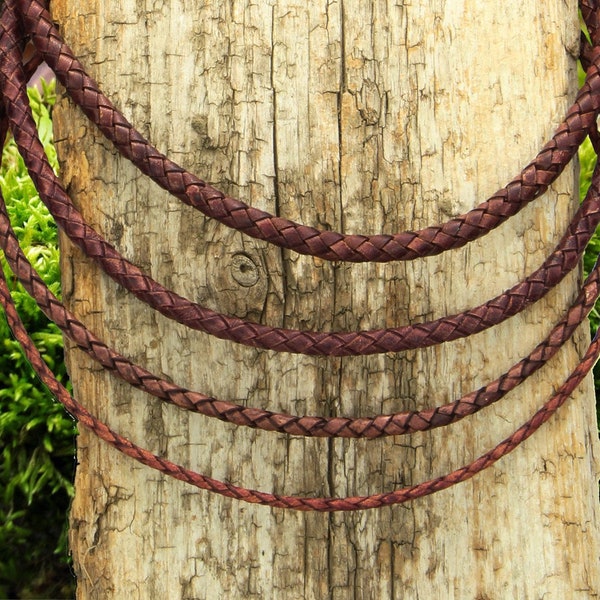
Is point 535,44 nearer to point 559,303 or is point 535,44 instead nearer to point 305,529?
point 559,303

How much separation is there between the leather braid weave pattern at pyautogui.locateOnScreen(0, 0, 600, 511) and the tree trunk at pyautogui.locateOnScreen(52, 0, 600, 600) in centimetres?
6

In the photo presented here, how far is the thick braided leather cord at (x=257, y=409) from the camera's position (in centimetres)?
137

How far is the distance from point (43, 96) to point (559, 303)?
109 inches

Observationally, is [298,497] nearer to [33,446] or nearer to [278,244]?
[278,244]

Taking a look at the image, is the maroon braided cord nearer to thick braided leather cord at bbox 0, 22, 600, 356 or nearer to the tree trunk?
the tree trunk

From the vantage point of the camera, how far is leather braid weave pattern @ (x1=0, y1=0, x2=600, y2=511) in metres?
1.33

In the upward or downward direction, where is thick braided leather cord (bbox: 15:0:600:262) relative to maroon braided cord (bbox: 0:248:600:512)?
upward

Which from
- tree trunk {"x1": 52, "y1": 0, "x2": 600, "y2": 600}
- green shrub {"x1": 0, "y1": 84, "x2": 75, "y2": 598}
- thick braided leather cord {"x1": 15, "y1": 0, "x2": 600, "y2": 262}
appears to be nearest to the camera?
thick braided leather cord {"x1": 15, "y1": 0, "x2": 600, "y2": 262}

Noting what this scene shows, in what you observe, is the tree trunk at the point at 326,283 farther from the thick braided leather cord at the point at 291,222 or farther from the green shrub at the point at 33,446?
the green shrub at the point at 33,446

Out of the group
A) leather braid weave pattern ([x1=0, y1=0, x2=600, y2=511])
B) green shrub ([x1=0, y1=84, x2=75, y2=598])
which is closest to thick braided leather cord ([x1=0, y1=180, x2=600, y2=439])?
leather braid weave pattern ([x1=0, y1=0, x2=600, y2=511])

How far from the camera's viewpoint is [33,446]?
274 cm

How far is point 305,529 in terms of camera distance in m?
1.47

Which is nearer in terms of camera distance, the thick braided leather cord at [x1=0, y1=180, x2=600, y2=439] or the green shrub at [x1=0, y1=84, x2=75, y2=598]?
the thick braided leather cord at [x1=0, y1=180, x2=600, y2=439]

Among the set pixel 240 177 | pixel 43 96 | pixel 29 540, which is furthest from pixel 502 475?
pixel 43 96
